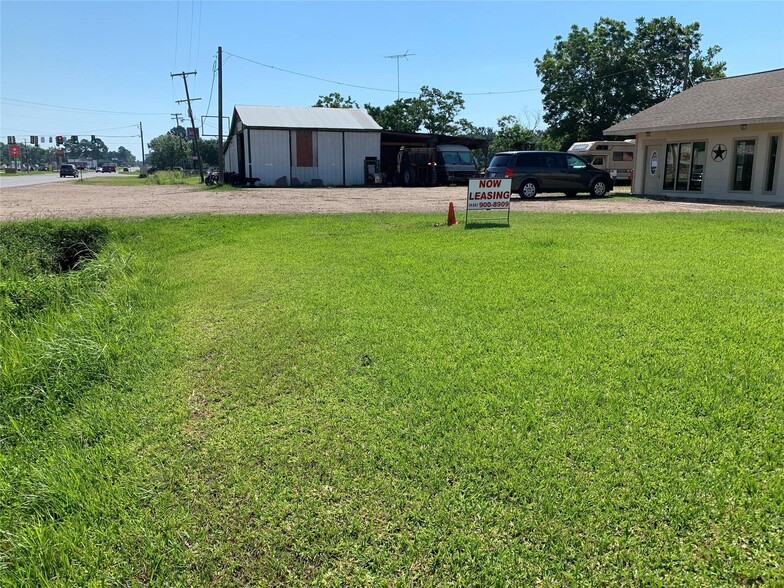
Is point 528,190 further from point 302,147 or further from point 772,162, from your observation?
point 302,147

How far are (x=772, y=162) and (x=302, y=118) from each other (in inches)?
1100

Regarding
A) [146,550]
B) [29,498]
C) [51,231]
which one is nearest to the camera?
[146,550]

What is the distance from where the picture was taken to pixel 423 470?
10.6ft

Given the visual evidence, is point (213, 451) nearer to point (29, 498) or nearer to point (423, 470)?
point (29, 498)

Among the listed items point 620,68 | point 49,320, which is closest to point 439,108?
point 620,68

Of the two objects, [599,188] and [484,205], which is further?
[599,188]

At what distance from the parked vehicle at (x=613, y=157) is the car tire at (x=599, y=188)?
10.4 metres

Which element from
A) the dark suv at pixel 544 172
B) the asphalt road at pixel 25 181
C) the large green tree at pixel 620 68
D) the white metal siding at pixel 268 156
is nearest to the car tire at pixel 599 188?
the dark suv at pixel 544 172

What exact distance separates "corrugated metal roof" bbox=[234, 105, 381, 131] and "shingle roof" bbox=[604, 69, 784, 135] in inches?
763

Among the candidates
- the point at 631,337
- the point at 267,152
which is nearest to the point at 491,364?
the point at 631,337

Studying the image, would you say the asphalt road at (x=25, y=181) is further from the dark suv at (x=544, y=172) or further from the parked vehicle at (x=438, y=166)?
the dark suv at (x=544, y=172)

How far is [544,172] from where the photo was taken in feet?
68.0

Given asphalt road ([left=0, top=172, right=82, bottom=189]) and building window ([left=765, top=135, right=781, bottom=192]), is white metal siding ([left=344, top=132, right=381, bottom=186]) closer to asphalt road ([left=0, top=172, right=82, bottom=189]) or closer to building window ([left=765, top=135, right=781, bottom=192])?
asphalt road ([left=0, top=172, right=82, bottom=189])

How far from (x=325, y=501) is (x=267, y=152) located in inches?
1394
